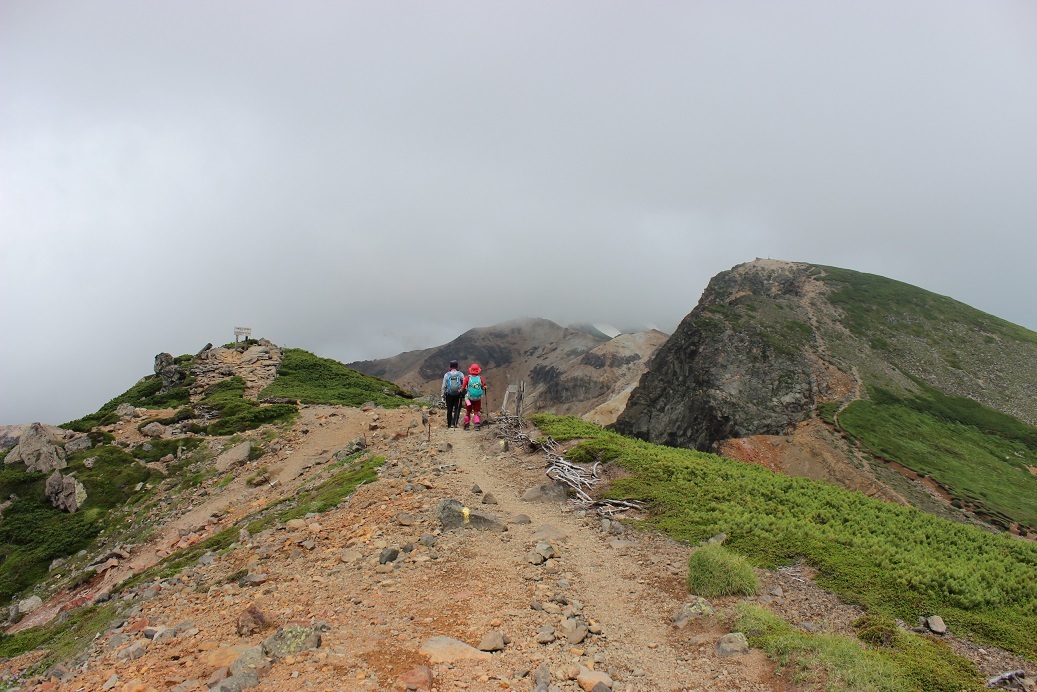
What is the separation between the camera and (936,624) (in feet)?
28.8

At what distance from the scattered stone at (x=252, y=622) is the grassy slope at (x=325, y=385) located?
26.8 m

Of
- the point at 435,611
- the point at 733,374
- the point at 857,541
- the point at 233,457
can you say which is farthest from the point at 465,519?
the point at 733,374

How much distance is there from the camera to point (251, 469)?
24.3 m

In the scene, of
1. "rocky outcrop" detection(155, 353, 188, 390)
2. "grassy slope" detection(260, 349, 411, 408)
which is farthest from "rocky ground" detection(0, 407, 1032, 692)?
"rocky outcrop" detection(155, 353, 188, 390)

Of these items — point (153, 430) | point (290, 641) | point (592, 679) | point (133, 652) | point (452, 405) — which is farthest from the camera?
point (153, 430)

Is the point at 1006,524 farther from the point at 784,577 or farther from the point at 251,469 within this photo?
the point at 251,469

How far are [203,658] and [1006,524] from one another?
58167 millimetres

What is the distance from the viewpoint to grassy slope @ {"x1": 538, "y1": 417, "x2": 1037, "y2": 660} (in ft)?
30.9

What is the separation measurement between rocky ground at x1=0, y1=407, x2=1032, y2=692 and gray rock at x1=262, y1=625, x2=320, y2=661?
3cm

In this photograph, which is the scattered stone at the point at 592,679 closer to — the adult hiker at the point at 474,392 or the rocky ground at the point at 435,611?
the rocky ground at the point at 435,611

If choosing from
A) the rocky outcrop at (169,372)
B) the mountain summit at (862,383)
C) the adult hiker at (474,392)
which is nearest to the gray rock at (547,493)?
the adult hiker at (474,392)

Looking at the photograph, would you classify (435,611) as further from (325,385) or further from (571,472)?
(325,385)

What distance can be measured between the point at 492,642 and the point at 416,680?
1.35 m

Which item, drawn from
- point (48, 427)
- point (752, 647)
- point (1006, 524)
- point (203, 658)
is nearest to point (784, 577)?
point (752, 647)
